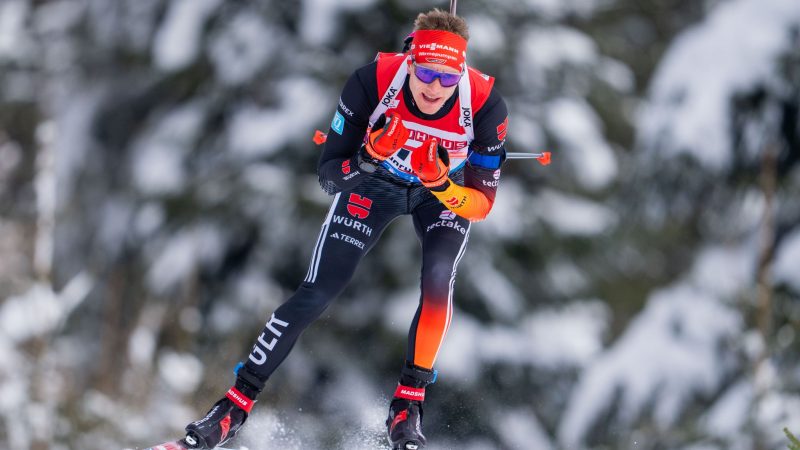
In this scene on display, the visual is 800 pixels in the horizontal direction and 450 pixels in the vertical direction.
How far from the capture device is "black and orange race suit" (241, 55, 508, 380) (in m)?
5.79

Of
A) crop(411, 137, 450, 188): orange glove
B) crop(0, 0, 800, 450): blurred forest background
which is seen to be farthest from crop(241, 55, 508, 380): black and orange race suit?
crop(0, 0, 800, 450): blurred forest background

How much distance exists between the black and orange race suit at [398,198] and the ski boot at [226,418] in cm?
8

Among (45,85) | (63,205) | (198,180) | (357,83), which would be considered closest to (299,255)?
(198,180)

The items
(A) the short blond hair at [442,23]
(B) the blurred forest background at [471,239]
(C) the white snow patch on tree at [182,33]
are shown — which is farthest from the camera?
(C) the white snow patch on tree at [182,33]

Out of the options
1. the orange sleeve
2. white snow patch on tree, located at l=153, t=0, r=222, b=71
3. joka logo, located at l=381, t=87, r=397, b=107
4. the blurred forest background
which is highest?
white snow patch on tree, located at l=153, t=0, r=222, b=71

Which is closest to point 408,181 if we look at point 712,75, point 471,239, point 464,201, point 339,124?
point 464,201

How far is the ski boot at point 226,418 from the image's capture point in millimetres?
5824

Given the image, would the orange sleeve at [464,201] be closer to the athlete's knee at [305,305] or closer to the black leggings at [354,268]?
the black leggings at [354,268]

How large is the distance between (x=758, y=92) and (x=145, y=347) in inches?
331

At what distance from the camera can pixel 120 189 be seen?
15.6m

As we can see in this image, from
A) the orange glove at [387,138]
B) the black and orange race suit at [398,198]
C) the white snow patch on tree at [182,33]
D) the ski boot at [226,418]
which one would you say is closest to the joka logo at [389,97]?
the black and orange race suit at [398,198]

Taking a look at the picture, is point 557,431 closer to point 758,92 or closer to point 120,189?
point 758,92

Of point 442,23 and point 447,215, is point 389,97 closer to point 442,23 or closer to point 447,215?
point 442,23

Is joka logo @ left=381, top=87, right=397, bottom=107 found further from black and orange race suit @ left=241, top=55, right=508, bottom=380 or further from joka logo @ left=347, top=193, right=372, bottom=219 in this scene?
joka logo @ left=347, top=193, right=372, bottom=219
